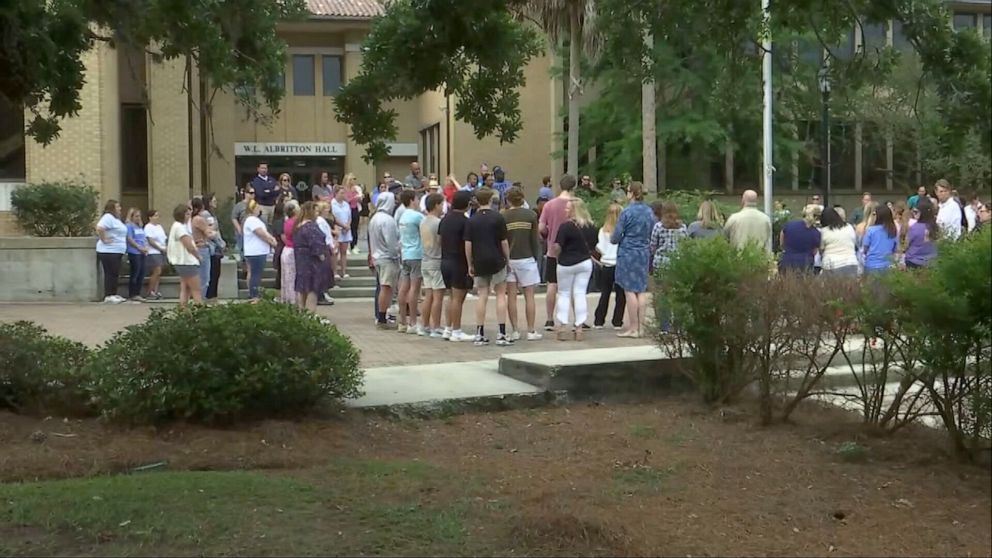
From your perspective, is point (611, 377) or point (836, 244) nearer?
point (611, 377)

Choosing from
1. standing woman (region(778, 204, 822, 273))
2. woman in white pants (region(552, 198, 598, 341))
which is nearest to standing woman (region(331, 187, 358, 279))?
woman in white pants (region(552, 198, 598, 341))

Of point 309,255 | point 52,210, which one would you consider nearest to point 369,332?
point 309,255

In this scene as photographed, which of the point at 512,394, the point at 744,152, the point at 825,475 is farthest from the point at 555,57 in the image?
the point at 825,475

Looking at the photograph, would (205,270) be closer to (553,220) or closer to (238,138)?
(553,220)

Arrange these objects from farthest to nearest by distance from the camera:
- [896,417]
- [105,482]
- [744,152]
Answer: [744,152] < [896,417] < [105,482]

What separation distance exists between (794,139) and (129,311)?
66.8 ft

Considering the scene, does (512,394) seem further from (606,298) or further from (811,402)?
(606,298)

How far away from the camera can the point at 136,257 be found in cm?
1842

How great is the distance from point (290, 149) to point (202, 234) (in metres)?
23.1

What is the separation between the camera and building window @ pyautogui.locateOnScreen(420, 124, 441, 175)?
35.2 metres

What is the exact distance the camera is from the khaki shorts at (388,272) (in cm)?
1364

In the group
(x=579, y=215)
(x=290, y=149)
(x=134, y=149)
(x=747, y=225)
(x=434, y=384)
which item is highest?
(x=290, y=149)

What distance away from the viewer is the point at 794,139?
3077cm

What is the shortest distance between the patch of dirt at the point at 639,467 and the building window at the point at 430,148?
1074 inches
